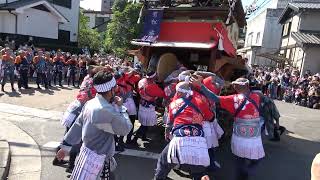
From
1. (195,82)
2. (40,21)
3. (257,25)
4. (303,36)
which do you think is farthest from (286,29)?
(195,82)

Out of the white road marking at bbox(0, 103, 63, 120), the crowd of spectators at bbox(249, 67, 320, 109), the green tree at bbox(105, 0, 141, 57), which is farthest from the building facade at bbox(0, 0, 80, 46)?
the crowd of spectators at bbox(249, 67, 320, 109)

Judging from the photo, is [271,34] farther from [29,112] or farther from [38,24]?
[29,112]

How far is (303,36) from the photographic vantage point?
22047 mm

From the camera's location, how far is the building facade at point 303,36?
21453 mm

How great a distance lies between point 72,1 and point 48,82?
1506 centimetres

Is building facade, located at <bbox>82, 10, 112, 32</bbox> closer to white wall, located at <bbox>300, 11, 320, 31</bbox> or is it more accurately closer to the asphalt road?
white wall, located at <bbox>300, 11, 320, 31</bbox>

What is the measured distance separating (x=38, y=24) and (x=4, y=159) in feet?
67.6

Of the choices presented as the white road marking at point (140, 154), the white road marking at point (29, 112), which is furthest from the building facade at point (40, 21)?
the white road marking at point (140, 154)

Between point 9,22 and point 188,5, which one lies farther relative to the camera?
point 9,22

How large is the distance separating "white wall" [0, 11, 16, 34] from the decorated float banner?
16542mm

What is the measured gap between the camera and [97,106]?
371 centimetres

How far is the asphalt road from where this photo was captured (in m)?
6.05

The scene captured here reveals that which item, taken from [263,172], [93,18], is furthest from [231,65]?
[93,18]

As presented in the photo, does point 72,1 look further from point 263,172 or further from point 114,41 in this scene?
point 263,172
